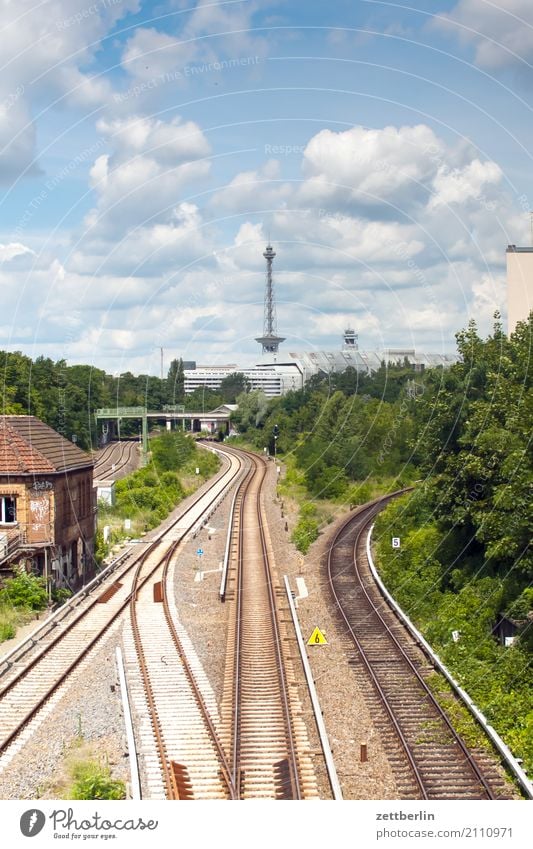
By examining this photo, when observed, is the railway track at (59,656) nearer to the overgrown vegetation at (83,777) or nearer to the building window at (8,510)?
the overgrown vegetation at (83,777)

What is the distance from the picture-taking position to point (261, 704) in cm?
1927

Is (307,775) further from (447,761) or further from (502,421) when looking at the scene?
(502,421)

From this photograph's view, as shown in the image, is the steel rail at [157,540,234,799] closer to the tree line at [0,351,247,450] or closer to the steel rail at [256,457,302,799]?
the steel rail at [256,457,302,799]

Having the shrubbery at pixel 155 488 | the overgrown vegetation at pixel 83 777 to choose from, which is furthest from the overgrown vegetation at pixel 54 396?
the overgrown vegetation at pixel 83 777

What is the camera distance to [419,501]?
3650cm

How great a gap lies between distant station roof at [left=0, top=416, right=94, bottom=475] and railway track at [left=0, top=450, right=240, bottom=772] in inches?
171

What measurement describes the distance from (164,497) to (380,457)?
1269cm

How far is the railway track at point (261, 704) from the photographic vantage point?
50.0 ft

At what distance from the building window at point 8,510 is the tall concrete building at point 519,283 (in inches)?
1078

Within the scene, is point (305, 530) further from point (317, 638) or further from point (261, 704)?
point (261, 704)

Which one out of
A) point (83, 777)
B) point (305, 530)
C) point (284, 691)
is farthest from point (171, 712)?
point (305, 530)

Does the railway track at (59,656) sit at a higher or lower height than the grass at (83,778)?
lower

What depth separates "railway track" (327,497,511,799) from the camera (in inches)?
601

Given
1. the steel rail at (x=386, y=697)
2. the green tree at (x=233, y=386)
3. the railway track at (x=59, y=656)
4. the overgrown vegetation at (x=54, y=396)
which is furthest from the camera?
the green tree at (x=233, y=386)
